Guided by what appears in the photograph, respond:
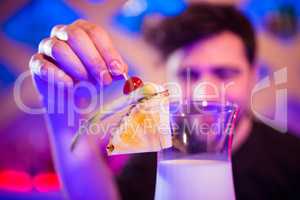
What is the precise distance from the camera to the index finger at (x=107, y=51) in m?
0.79

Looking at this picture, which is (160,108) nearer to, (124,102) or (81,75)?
(124,102)

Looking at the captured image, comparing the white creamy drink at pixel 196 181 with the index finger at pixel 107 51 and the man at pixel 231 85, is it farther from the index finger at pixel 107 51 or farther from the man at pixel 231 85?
the man at pixel 231 85

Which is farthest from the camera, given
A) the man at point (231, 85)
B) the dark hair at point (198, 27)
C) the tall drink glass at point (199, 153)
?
the dark hair at point (198, 27)

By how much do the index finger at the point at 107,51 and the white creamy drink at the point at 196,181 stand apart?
190 mm

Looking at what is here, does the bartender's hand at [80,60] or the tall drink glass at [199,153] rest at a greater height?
the bartender's hand at [80,60]

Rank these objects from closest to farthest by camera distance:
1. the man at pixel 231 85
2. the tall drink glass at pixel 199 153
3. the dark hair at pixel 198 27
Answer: the tall drink glass at pixel 199 153, the man at pixel 231 85, the dark hair at pixel 198 27

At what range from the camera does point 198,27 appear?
1705 mm

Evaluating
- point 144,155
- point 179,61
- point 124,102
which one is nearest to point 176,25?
point 179,61

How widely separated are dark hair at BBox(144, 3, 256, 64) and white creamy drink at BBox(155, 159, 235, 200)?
102 cm

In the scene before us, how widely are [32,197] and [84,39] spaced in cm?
97

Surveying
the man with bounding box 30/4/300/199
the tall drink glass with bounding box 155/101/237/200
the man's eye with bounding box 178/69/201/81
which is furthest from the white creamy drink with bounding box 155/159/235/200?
the man's eye with bounding box 178/69/201/81

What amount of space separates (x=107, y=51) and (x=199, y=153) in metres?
0.27

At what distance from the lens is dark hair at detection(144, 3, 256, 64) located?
5.56 ft

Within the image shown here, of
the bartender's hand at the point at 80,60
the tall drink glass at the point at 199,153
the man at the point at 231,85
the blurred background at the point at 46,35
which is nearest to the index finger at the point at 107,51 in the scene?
the bartender's hand at the point at 80,60
